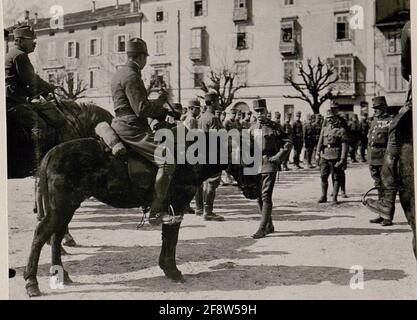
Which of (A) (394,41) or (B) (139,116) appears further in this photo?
(A) (394,41)

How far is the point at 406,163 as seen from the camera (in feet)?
16.7

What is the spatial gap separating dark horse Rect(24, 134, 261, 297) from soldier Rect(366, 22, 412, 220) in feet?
5.79

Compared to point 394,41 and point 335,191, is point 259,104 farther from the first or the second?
point 335,191

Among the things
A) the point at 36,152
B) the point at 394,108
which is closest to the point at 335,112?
the point at 394,108

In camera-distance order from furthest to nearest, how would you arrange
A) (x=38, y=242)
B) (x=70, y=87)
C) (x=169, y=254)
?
(x=70, y=87) < (x=169, y=254) < (x=38, y=242)

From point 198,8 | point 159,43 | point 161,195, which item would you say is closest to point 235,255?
point 161,195

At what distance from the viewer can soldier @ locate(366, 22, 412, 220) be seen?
517 cm

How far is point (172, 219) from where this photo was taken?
510 cm

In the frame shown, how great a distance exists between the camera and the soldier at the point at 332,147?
7379 millimetres

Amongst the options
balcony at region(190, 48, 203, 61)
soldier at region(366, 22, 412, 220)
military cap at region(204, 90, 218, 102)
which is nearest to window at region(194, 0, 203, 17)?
balcony at region(190, 48, 203, 61)

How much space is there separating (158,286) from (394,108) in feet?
12.8

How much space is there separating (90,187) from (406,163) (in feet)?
11.1

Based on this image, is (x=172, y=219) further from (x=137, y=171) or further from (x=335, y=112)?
(x=335, y=112)

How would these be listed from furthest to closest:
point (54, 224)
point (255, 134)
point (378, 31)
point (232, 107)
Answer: point (232, 107)
point (255, 134)
point (378, 31)
point (54, 224)
